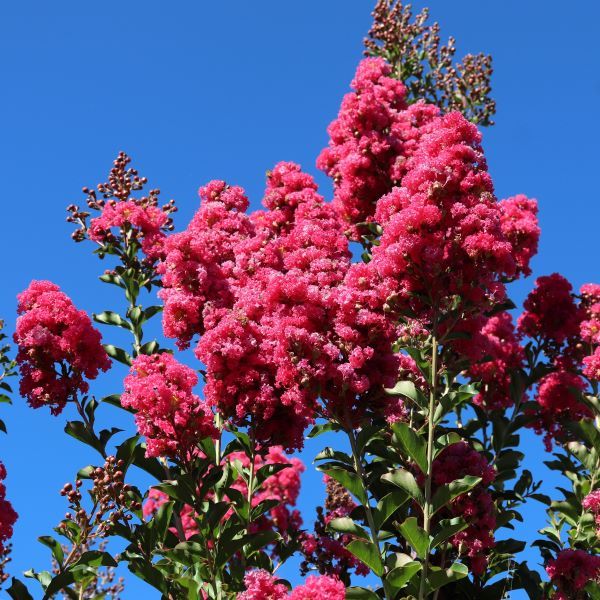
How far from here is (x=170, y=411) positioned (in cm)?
541

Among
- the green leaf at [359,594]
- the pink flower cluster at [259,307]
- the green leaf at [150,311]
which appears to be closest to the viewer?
the green leaf at [359,594]

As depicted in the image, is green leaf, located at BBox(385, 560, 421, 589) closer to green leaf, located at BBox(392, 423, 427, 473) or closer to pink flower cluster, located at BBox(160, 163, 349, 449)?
green leaf, located at BBox(392, 423, 427, 473)

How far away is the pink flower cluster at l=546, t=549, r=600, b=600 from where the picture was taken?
18.7 feet

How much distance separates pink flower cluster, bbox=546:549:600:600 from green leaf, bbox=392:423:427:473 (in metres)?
1.40

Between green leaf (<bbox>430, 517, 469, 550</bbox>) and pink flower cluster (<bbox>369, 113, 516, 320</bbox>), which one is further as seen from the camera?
pink flower cluster (<bbox>369, 113, 516, 320</bbox>)

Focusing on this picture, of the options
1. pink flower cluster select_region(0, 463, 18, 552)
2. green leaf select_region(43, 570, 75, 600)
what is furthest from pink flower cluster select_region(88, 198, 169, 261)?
green leaf select_region(43, 570, 75, 600)

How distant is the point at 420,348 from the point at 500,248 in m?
0.88

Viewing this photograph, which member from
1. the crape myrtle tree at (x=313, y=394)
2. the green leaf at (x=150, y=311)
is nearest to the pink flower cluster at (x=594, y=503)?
the crape myrtle tree at (x=313, y=394)

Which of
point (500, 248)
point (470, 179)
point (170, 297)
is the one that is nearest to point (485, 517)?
point (500, 248)

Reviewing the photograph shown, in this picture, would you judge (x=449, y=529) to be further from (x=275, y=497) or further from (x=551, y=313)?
(x=275, y=497)

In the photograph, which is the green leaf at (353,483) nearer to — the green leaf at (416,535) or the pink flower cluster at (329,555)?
the green leaf at (416,535)

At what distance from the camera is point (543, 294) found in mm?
8727

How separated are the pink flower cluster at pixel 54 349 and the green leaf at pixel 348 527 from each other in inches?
85.8

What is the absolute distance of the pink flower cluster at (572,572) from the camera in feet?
18.7
